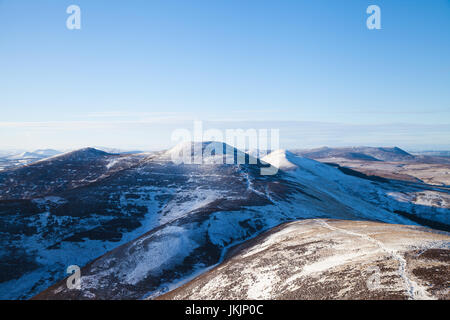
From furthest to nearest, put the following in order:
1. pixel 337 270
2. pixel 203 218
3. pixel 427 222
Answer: pixel 427 222
pixel 203 218
pixel 337 270

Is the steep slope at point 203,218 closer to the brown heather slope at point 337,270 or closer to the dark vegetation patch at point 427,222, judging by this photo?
the dark vegetation patch at point 427,222

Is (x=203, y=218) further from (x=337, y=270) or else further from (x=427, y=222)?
(x=427, y=222)

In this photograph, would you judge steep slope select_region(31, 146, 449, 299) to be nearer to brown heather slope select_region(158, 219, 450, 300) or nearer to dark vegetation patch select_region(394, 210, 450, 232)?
dark vegetation patch select_region(394, 210, 450, 232)

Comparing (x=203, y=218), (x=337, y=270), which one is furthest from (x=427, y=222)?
(x=337, y=270)

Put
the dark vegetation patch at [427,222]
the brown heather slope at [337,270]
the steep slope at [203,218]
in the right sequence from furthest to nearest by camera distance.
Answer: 1. the dark vegetation patch at [427,222]
2. the steep slope at [203,218]
3. the brown heather slope at [337,270]

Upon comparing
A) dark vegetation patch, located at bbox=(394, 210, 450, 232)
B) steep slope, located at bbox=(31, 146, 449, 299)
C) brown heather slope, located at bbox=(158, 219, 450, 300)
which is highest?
brown heather slope, located at bbox=(158, 219, 450, 300)

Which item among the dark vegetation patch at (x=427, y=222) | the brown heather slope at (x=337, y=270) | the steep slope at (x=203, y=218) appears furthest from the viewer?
the dark vegetation patch at (x=427, y=222)

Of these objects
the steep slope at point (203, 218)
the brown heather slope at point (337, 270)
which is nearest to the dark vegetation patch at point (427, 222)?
the steep slope at point (203, 218)

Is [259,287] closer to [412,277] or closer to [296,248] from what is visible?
[296,248]

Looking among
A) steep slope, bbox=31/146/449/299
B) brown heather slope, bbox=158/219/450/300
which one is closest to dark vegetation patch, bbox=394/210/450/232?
steep slope, bbox=31/146/449/299
